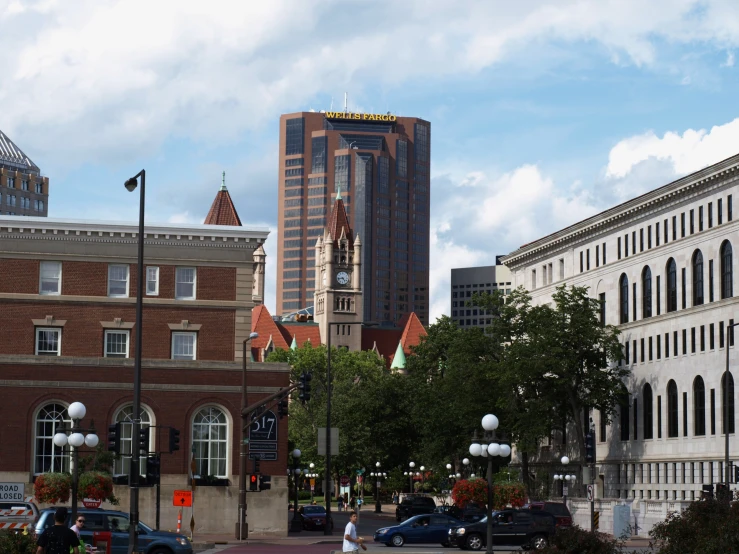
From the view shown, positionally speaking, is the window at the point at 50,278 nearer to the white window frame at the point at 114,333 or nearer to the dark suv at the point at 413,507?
the white window frame at the point at 114,333

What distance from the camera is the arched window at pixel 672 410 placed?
91.4 meters

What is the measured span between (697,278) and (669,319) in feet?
14.0

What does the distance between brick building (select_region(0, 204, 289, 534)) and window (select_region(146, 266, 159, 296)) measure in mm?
52

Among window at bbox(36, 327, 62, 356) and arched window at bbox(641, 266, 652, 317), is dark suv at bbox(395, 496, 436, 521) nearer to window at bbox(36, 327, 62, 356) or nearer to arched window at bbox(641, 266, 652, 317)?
arched window at bbox(641, 266, 652, 317)

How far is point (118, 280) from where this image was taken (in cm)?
6819

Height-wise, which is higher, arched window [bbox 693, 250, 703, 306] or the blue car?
arched window [bbox 693, 250, 703, 306]

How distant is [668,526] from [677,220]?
6846 cm

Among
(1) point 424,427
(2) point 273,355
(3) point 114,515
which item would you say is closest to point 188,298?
(3) point 114,515

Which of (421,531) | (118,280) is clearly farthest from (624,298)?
(421,531)

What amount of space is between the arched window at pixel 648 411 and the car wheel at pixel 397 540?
41916 mm

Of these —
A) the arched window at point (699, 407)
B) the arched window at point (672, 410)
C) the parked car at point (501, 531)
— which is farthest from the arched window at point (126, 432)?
the arched window at point (672, 410)

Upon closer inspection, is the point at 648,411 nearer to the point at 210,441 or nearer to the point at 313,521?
the point at 313,521

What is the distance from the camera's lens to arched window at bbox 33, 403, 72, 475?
61094mm

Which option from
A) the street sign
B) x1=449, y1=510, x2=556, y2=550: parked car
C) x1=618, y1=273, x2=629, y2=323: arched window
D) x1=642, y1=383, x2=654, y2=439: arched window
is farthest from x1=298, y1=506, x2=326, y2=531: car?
x1=618, y1=273, x2=629, y2=323: arched window
